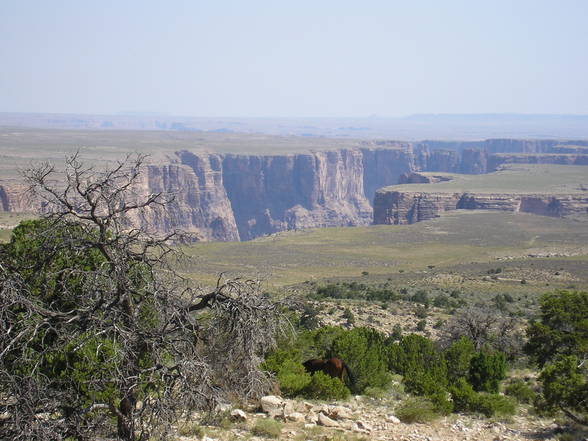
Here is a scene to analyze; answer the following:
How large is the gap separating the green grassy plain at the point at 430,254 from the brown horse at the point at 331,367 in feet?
65.6

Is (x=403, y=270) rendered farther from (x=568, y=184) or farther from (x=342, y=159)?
(x=342, y=159)

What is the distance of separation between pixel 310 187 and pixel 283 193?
6027 millimetres

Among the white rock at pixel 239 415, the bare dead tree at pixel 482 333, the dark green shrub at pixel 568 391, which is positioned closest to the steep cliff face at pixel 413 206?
the bare dead tree at pixel 482 333

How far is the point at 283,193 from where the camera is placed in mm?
142375

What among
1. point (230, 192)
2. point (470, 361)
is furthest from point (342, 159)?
point (470, 361)

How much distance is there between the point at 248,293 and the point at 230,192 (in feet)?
428

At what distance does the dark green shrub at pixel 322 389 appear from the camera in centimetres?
1262

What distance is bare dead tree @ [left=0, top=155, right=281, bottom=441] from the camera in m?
7.89

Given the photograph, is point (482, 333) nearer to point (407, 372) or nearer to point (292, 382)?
point (407, 372)

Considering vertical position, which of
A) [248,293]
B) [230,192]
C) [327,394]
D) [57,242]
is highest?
[57,242]

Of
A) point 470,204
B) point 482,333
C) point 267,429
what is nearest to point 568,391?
point 267,429

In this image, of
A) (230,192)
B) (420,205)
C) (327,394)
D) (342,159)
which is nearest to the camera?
(327,394)

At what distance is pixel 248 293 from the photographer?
9203 mm

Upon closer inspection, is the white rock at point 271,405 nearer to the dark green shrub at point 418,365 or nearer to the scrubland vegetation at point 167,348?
the scrubland vegetation at point 167,348
